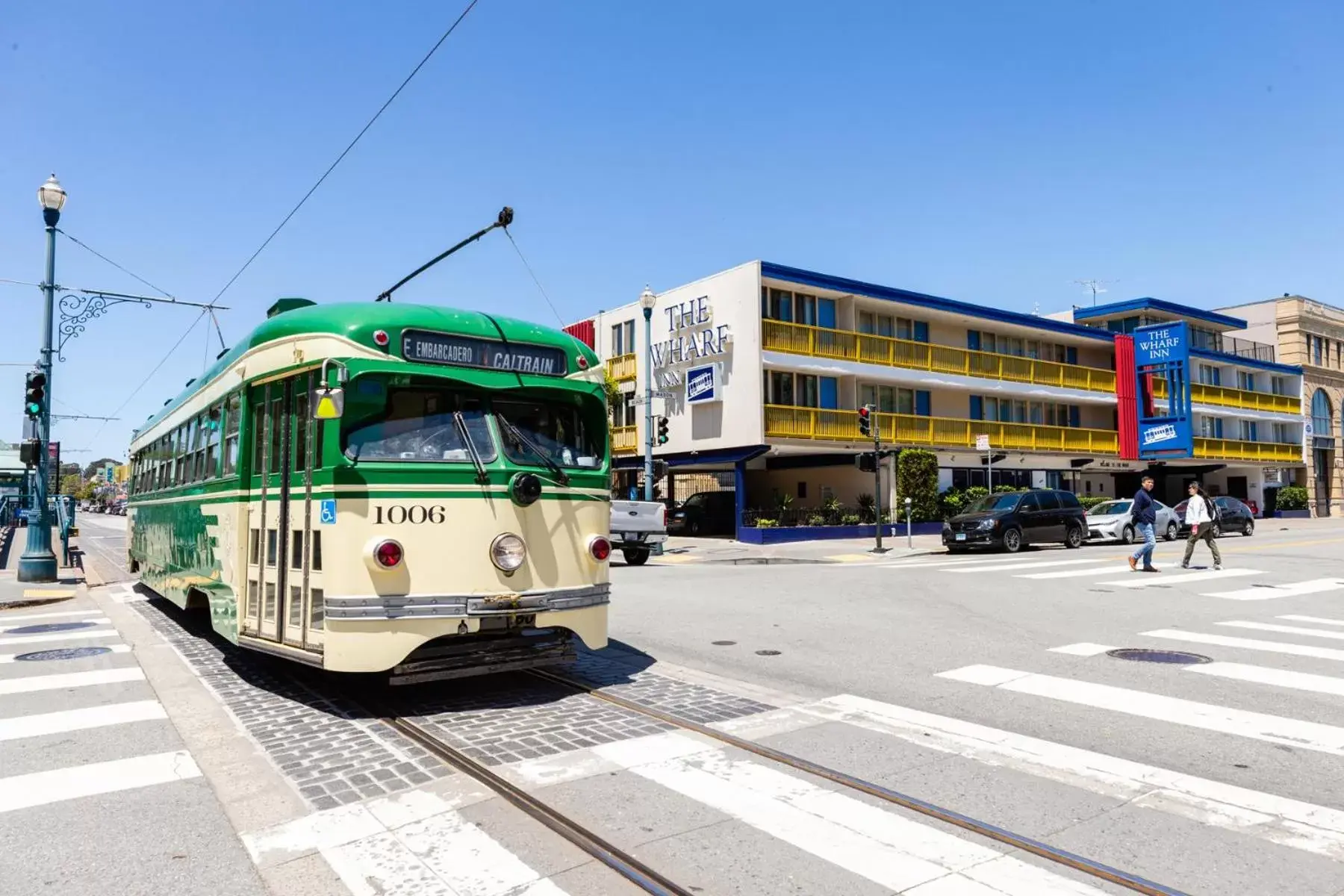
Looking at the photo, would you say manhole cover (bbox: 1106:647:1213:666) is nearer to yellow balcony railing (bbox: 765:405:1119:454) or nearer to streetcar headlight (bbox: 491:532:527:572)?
streetcar headlight (bbox: 491:532:527:572)

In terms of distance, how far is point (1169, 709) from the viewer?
6.78 meters

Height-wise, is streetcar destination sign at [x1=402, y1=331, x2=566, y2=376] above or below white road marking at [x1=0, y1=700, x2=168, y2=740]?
above

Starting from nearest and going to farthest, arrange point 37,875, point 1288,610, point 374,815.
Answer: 1. point 37,875
2. point 374,815
3. point 1288,610

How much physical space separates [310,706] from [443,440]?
236 centimetres

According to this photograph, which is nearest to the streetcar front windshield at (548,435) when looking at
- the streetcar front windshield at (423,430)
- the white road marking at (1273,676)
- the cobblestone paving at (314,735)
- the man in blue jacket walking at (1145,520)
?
the streetcar front windshield at (423,430)

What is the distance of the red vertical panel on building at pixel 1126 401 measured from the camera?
43.1 meters

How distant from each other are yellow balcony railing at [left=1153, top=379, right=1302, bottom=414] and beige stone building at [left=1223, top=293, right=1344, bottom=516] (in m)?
2.00

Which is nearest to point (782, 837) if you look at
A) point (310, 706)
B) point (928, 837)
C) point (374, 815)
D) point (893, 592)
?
point (928, 837)

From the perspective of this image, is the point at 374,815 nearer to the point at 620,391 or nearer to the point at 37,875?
the point at 37,875

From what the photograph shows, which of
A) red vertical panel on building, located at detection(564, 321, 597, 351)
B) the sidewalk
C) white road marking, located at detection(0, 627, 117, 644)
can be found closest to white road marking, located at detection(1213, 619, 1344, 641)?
the sidewalk

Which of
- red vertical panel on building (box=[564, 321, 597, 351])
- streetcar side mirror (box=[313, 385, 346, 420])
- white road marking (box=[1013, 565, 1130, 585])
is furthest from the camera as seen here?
red vertical panel on building (box=[564, 321, 597, 351])

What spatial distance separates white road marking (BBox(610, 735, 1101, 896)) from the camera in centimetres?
386

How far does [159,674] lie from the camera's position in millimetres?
8484

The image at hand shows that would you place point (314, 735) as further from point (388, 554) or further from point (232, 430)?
point (232, 430)
